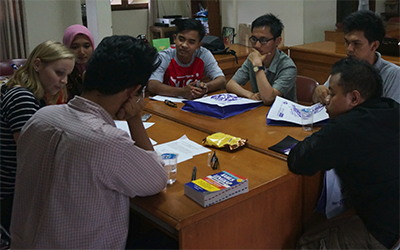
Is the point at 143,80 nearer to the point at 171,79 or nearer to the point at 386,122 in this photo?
the point at 386,122

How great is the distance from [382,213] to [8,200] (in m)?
1.45

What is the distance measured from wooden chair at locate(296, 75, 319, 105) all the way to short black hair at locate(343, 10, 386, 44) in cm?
66

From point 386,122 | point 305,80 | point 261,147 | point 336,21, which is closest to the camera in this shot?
point 386,122

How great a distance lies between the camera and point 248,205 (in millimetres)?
1394

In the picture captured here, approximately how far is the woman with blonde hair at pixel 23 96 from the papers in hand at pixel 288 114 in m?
1.06

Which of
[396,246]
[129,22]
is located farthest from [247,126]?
[129,22]

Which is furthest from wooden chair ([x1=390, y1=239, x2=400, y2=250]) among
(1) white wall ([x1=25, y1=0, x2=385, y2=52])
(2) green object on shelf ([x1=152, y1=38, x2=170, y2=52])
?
(1) white wall ([x1=25, y1=0, x2=385, y2=52])

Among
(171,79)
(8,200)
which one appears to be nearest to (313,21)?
(171,79)

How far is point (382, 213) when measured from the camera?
142cm

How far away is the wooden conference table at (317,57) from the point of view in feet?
12.7

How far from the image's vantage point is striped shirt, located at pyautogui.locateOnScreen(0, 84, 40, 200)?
5.14 ft

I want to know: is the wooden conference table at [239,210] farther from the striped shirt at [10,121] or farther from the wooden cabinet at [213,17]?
the wooden cabinet at [213,17]

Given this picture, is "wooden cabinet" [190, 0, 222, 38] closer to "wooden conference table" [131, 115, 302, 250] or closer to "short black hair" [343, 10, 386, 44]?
"short black hair" [343, 10, 386, 44]

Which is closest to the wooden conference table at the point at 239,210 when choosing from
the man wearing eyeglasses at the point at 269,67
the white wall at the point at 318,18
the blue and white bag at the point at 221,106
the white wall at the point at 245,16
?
the blue and white bag at the point at 221,106
